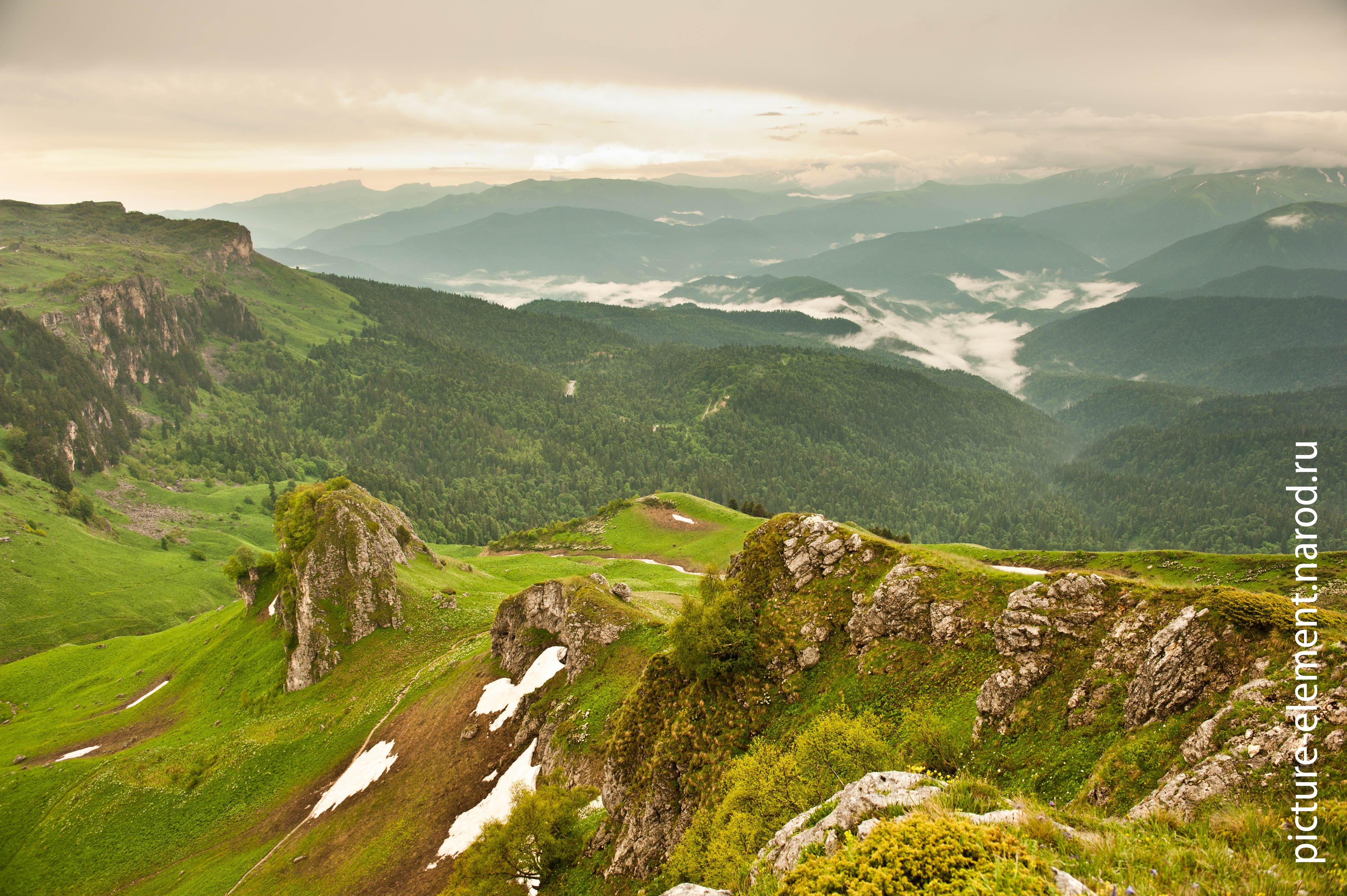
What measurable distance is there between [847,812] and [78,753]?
82.6 metres

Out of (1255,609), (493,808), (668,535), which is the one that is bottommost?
(668,535)

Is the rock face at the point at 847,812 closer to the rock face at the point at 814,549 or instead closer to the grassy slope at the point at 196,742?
the rock face at the point at 814,549

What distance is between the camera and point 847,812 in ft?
54.6

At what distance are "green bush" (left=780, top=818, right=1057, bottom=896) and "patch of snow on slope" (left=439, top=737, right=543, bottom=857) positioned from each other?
96.3ft

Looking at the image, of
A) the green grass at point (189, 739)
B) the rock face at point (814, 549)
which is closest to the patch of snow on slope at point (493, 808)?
the green grass at point (189, 739)

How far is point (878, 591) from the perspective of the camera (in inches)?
1178

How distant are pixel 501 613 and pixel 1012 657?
142 feet

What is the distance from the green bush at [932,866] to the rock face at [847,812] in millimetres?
2024

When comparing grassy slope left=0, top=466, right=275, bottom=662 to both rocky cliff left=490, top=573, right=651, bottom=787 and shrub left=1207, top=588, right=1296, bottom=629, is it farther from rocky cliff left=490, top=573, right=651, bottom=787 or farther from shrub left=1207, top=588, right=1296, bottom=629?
shrub left=1207, top=588, right=1296, bottom=629

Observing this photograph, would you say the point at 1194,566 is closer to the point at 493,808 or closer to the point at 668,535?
the point at 493,808

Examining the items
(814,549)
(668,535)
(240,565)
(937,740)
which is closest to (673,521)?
(668,535)

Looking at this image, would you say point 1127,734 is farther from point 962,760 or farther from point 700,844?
point 700,844

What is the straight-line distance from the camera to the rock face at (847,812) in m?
16.3

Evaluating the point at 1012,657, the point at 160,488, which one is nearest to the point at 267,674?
the point at 1012,657
